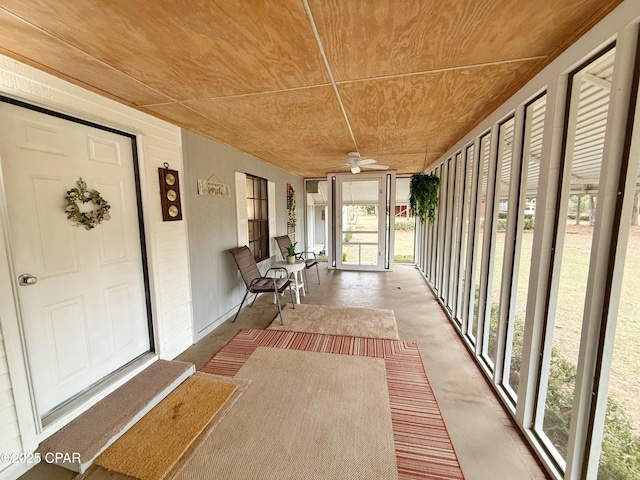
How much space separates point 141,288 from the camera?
7.37ft

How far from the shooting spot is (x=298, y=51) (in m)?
1.34

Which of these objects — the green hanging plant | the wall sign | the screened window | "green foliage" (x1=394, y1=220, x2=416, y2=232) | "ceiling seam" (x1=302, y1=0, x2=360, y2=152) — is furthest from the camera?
"green foliage" (x1=394, y1=220, x2=416, y2=232)

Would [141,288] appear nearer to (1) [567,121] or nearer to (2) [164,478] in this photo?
(2) [164,478]

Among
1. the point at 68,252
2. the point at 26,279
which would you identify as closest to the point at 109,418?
the point at 26,279

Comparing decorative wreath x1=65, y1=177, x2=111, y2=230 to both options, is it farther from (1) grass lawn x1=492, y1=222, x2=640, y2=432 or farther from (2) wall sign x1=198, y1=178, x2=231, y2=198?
(1) grass lawn x1=492, y1=222, x2=640, y2=432

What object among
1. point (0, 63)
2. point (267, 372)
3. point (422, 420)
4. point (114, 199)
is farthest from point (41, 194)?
point (422, 420)

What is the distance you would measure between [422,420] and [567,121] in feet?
6.62

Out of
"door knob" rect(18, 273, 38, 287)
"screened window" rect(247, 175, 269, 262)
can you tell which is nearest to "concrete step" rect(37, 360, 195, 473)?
"door knob" rect(18, 273, 38, 287)

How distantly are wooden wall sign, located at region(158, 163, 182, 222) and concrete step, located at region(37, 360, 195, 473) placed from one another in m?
1.39

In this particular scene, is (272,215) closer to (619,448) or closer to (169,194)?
(169,194)

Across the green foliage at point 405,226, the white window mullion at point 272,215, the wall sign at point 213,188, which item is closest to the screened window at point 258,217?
the white window mullion at point 272,215

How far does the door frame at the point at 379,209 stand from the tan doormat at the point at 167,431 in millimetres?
4284

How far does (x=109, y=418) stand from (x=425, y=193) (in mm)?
4238

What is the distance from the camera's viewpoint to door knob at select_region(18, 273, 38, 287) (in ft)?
4.78
